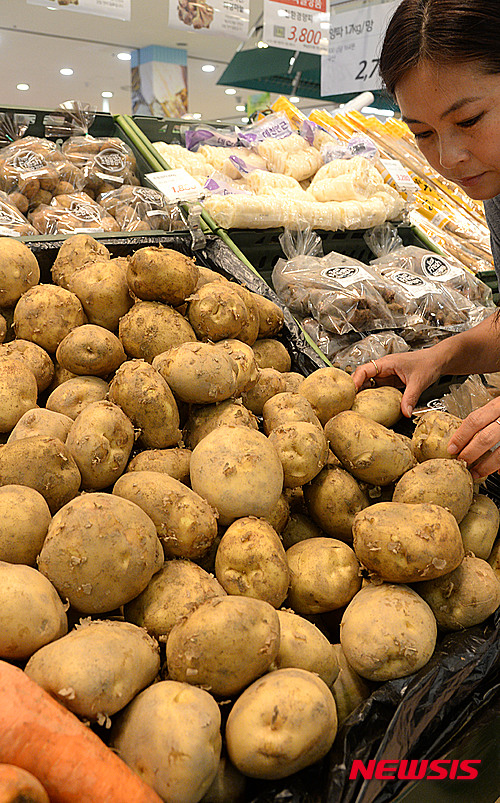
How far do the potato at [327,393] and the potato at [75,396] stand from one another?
0.54m

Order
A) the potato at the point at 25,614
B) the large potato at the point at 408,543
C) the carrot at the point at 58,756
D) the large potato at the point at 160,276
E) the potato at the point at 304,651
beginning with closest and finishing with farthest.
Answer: the carrot at the point at 58,756
the potato at the point at 25,614
the potato at the point at 304,651
the large potato at the point at 408,543
the large potato at the point at 160,276

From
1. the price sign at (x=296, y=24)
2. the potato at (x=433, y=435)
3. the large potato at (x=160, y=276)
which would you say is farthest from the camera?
the price sign at (x=296, y=24)

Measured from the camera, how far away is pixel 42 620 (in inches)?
37.6

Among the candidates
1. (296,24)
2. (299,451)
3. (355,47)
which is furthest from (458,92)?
(355,47)

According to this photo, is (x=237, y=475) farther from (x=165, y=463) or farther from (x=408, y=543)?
(x=408, y=543)

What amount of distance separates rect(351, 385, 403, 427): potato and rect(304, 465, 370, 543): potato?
30cm

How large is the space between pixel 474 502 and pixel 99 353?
981 millimetres

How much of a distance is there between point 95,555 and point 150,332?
2.38ft

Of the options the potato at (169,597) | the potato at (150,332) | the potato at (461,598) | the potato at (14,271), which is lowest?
the potato at (461,598)

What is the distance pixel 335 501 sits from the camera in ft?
4.63

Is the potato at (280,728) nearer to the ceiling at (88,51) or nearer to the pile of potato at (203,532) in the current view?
the pile of potato at (203,532)

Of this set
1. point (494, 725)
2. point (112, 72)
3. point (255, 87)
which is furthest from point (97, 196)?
point (112, 72)

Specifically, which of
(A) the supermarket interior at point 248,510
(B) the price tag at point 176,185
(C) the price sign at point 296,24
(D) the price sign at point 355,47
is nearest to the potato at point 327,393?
(A) the supermarket interior at point 248,510

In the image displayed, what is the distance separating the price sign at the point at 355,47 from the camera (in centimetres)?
528
